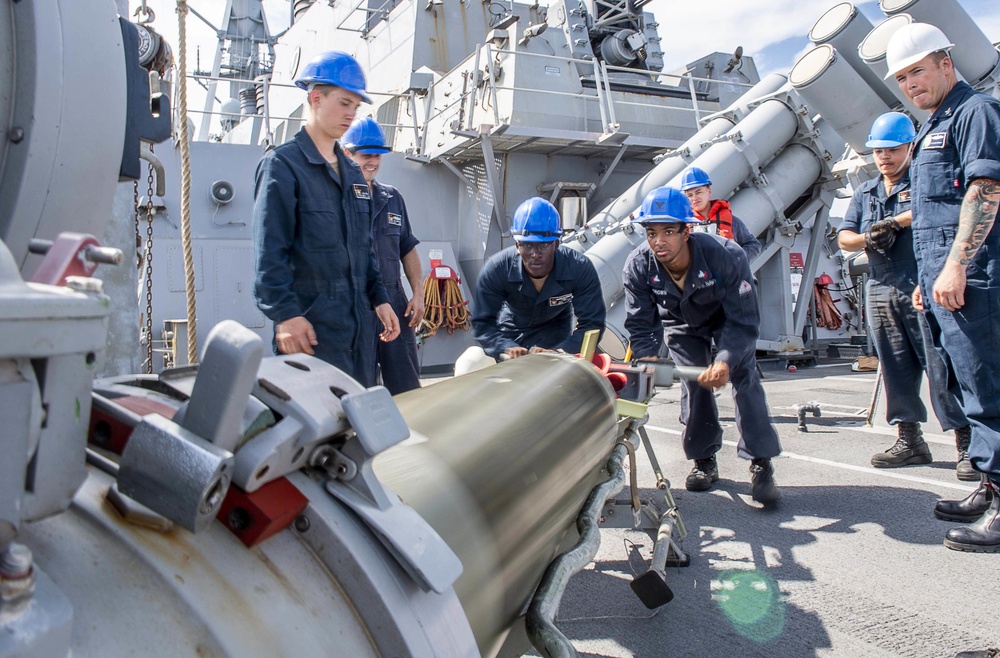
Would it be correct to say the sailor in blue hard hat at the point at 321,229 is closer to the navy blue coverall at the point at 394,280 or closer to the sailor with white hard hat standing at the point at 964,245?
the navy blue coverall at the point at 394,280

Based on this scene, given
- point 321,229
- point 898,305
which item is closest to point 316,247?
point 321,229

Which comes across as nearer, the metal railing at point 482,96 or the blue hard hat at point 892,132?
the blue hard hat at point 892,132

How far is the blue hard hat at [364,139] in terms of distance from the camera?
3609mm

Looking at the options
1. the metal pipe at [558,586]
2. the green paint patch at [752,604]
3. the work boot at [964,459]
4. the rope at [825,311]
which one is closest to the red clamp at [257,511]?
the metal pipe at [558,586]

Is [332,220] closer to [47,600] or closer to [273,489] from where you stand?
[273,489]

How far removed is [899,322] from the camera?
379 centimetres

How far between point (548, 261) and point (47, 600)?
9.95 feet

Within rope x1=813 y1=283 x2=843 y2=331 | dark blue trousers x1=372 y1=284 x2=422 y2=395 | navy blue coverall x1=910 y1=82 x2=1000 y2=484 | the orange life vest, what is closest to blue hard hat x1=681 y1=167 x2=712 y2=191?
the orange life vest

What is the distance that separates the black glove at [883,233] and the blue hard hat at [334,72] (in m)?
2.63

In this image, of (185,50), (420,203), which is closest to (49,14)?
(185,50)

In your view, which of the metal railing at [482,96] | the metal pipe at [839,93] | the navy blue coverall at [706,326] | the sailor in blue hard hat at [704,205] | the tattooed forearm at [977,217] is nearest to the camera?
the tattooed forearm at [977,217]

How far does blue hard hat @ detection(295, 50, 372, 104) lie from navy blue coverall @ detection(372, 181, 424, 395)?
96 cm

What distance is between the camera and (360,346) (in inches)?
103

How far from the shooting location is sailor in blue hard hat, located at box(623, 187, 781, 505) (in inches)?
127
